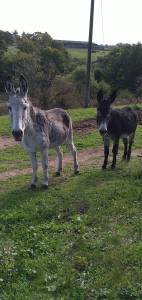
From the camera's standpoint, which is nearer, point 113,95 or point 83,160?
point 113,95

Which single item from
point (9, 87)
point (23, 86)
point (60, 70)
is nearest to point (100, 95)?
point (23, 86)

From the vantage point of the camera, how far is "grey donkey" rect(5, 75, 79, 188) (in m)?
8.09

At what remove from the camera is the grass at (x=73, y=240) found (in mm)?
5613

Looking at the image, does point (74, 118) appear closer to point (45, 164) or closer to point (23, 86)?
point (45, 164)

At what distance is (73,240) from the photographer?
6855 millimetres

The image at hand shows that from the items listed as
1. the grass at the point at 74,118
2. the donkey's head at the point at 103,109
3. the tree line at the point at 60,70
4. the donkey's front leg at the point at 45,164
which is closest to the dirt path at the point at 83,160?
the donkey's front leg at the point at 45,164

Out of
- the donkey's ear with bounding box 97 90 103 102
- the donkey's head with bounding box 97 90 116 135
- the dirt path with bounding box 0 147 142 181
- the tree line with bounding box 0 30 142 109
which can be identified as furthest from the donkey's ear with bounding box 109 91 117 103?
the tree line with bounding box 0 30 142 109

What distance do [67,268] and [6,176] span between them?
17.0 feet

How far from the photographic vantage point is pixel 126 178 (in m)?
9.70

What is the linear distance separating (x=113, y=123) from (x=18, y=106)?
2.78 meters

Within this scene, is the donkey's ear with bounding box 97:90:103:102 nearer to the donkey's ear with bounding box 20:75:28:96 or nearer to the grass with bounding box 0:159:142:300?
the grass with bounding box 0:159:142:300

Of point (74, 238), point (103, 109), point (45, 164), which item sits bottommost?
point (74, 238)

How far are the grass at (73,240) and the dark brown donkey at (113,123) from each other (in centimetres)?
94

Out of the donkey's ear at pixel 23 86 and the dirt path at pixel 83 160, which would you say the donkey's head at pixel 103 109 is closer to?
the donkey's ear at pixel 23 86
